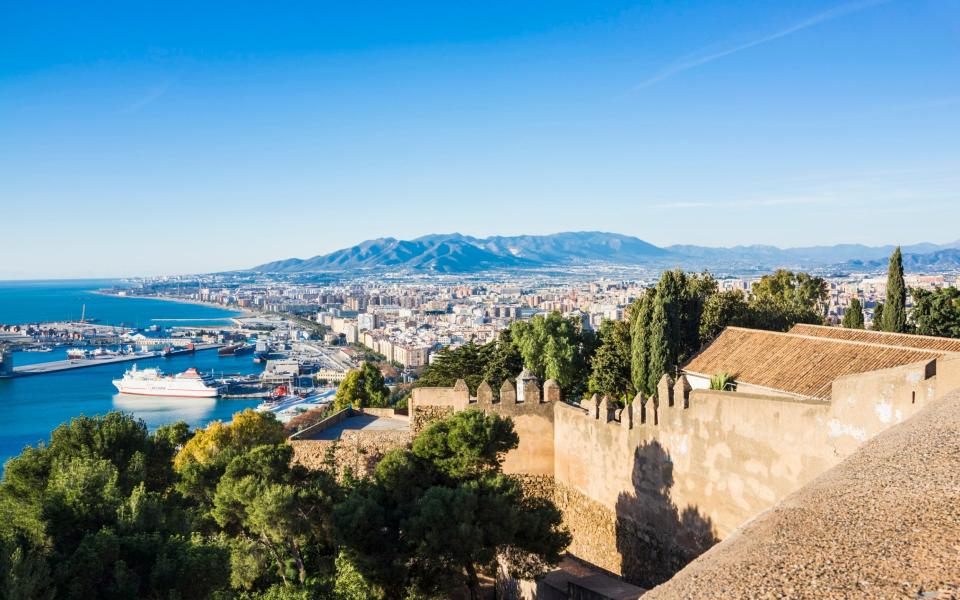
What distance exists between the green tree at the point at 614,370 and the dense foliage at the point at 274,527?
7951mm

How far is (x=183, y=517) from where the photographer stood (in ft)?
33.9

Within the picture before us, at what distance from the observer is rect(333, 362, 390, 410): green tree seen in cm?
2725

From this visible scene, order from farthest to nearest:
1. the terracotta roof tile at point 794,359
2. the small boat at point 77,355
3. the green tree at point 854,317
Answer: the small boat at point 77,355, the green tree at point 854,317, the terracotta roof tile at point 794,359

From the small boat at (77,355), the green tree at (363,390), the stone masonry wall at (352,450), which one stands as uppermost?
the stone masonry wall at (352,450)

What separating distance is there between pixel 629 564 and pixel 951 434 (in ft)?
24.0

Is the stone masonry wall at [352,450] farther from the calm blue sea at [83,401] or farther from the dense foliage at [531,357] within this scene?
the calm blue sea at [83,401]

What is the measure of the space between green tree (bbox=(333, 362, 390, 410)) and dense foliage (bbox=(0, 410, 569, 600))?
13.7m

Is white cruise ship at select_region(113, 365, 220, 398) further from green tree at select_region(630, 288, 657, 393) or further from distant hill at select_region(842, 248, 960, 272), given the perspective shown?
distant hill at select_region(842, 248, 960, 272)

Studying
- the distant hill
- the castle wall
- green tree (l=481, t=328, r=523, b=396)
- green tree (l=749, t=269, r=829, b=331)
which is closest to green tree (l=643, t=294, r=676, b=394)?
green tree (l=481, t=328, r=523, b=396)

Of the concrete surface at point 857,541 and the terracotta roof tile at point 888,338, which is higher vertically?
the concrete surface at point 857,541

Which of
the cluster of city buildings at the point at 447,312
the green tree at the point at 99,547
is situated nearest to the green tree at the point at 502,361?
the green tree at the point at 99,547

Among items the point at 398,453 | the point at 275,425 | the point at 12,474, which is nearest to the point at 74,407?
the point at 275,425

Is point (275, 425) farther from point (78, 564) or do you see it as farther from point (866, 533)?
point (866, 533)

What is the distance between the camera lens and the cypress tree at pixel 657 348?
61.0ft
